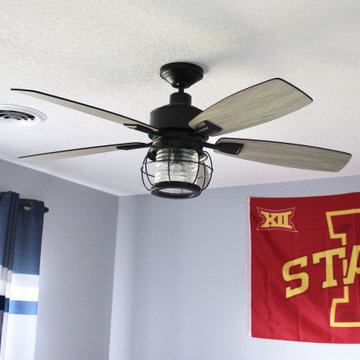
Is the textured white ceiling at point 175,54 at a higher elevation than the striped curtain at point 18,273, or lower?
higher

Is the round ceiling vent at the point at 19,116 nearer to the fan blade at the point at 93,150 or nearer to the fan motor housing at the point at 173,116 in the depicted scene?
the fan blade at the point at 93,150

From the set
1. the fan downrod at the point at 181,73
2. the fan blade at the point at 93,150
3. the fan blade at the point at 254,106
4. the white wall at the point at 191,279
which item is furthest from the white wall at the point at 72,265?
the fan blade at the point at 254,106

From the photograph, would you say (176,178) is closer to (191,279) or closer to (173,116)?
(173,116)

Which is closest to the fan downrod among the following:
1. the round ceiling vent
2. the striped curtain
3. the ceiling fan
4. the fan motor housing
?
the ceiling fan

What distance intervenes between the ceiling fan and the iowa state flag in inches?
62.1

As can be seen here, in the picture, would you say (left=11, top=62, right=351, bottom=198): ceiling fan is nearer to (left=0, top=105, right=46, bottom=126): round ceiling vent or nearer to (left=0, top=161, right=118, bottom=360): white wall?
(left=0, top=105, right=46, bottom=126): round ceiling vent

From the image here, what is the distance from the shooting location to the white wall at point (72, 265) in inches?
139

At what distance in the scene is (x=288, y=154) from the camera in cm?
185

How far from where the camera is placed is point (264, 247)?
3.63m

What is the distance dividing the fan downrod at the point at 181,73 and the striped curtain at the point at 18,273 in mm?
1616

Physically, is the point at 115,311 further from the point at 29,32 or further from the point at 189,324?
the point at 29,32

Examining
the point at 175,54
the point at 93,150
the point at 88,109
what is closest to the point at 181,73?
the point at 175,54

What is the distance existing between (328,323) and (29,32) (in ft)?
8.24

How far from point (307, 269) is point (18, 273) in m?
1.79
